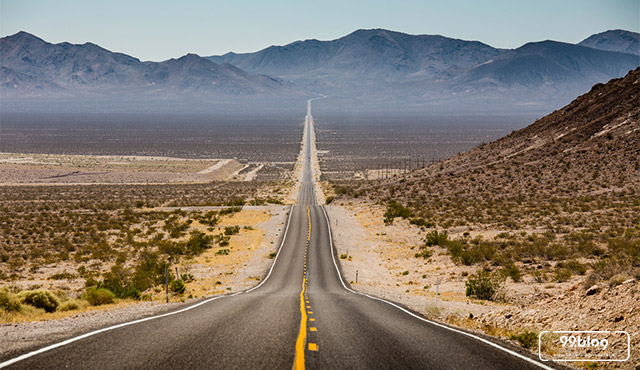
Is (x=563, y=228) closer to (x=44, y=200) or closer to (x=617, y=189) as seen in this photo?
(x=617, y=189)

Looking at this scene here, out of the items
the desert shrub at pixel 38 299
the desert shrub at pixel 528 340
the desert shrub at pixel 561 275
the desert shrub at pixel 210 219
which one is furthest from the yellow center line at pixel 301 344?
the desert shrub at pixel 210 219

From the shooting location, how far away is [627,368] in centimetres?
872

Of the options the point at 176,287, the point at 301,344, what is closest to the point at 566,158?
the point at 176,287

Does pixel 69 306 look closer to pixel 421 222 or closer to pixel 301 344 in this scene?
pixel 301 344

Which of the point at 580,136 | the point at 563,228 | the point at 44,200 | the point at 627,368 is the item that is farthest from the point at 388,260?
the point at 44,200

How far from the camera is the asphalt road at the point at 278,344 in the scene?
8.52 metres

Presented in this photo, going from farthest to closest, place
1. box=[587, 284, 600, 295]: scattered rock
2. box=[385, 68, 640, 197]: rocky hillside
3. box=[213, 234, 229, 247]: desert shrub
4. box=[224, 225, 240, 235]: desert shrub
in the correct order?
box=[385, 68, 640, 197]: rocky hillside, box=[224, 225, 240, 235]: desert shrub, box=[213, 234, 229, 247]: desert shrub, box=[587, 284, 600, 295]: scattered rock

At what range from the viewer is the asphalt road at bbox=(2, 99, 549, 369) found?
8.52m

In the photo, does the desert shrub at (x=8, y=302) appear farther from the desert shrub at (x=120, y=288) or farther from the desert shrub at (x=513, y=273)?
the desert shrub at (x=513, y=273)

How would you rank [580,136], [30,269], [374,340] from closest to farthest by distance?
[374,340]
[30,269]
[580,136]

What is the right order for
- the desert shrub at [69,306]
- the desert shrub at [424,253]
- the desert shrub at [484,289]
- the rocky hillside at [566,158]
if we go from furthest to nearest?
the rocky hillside at [566,158], the desert shrub at [424,253], the desert shrub at [484,289], the desert shrub at [69,306]

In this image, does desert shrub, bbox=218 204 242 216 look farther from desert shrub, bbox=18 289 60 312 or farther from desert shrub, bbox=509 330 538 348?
desert shrub, bbox=509 330 538 348

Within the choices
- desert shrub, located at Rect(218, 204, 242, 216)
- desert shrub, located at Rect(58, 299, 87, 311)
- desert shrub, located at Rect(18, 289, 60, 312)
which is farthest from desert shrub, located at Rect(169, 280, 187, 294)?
desert shrub, located at Rect(218, 204, 242, 216)

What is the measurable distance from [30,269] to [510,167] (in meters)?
62.3
